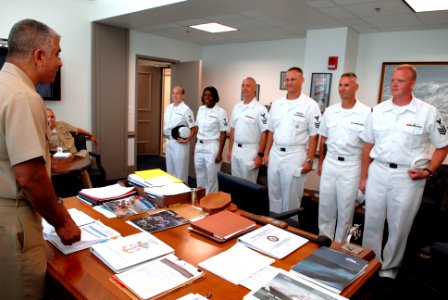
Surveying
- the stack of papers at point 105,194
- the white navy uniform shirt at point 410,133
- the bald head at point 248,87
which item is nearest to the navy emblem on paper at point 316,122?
the white navy uniform shirt at point 410,133

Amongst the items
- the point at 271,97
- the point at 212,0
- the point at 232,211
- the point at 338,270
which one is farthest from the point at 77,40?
the point at 338,270

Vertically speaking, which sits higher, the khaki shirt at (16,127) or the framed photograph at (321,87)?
the framed photograph at (321,87)

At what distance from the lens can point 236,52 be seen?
6.48m

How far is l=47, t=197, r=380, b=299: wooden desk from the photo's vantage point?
43.3 inches

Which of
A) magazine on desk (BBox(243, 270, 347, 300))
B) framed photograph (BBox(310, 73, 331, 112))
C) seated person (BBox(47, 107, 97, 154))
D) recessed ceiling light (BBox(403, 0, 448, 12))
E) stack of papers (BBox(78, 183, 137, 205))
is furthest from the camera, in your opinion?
framed photograph (BBox(310, 73, 331, 112))

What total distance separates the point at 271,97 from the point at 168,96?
3.05 meters

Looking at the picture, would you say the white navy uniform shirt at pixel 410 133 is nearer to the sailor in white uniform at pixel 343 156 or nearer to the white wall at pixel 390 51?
the sailor in white uniform at pixel 343 156

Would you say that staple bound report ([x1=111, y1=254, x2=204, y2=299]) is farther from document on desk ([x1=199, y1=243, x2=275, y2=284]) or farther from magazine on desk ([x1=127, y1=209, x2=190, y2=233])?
magazine on desk ([x1=127, y1=209, x2=190, y2=233])

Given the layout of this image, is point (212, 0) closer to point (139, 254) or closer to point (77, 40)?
point (77, 40)

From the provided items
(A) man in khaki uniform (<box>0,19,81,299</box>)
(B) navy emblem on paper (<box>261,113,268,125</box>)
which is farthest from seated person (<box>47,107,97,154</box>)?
(A) man in khaki uniform (<box>0,19,81,299</box>)

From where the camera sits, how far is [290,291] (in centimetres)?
109

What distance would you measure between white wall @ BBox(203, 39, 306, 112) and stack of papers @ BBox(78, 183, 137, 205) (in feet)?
14.0

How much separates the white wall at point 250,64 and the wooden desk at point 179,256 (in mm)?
4691

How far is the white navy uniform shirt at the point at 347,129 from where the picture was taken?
2.92 meters
